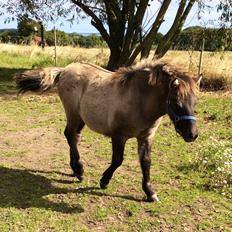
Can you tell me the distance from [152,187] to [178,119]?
1368 mm

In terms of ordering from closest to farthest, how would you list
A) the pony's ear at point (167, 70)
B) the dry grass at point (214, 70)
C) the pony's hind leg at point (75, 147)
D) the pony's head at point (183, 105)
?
1. the pony's head at point (183, 105)
2. the pony's ear at point (167, 70)
3. the pony's hind leg at point (75, 147)
4. the dry grass at point (214, 70)

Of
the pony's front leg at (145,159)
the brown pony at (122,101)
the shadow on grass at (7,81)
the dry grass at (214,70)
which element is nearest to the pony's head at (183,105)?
the brown pony at (122,101)

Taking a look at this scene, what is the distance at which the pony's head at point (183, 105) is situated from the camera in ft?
13.6

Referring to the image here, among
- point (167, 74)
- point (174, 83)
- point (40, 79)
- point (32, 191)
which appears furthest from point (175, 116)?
point (40, 79)

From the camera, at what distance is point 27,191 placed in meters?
5.02

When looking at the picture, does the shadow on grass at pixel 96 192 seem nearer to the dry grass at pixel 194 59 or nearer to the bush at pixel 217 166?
the bush at pixel 217 166

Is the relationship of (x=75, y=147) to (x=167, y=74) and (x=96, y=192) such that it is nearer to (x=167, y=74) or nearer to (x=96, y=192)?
(x=96, y=192)

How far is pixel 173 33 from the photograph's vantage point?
12875 mm

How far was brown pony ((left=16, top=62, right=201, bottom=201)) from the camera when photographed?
4199 millimetres

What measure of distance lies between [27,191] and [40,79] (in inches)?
63.9

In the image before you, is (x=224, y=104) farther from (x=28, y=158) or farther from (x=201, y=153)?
(x=28, y=158)

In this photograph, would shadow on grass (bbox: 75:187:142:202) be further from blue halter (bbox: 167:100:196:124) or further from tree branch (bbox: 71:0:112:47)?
tree branch (bbox: 71:0:112:47)

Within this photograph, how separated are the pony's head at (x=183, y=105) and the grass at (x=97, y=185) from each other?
0.99 meters

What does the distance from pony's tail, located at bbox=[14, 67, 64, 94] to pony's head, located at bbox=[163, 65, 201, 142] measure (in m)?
2.17
